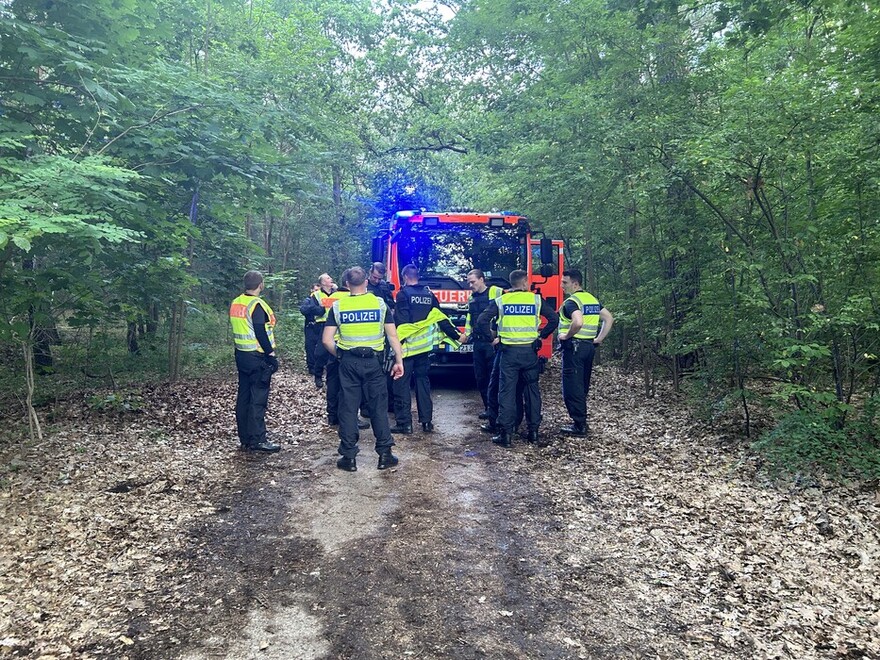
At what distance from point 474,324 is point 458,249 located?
237cm

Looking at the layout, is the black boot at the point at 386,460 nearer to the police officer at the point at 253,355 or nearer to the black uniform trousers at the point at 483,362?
the police officer at the point at 253,355

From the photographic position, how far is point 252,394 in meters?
6.84

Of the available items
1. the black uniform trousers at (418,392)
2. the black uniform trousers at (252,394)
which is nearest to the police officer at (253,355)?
the black uniform trousers at (252,394)

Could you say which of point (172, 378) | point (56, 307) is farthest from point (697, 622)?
point (172, 378)

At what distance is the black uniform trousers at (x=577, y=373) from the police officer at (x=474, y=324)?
3.92 feet

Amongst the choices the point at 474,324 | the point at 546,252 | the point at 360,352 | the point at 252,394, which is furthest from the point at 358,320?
the point at 546,252

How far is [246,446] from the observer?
7027mm

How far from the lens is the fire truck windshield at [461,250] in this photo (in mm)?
10305

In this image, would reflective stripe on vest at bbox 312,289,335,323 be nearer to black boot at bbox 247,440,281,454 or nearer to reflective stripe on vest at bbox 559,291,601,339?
black boot at bbox 247,440,281,454

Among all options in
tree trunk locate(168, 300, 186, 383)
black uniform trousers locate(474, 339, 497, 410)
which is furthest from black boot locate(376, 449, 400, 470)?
tree trunk locate(168, 300, 186, 383)

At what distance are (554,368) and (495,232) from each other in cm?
470

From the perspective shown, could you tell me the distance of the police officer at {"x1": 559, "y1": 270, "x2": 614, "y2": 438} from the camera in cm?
732

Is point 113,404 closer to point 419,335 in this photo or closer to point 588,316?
point 419,335

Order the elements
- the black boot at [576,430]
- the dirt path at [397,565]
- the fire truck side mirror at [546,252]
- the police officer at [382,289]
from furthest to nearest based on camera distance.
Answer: the fire truck side mirror at [546,252]
the police officer at [382,289]
the black boot at [576,430]
the dirt path at [397,565]
